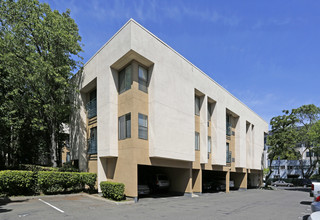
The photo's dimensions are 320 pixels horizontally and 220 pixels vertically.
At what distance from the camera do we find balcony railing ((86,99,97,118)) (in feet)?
64.0

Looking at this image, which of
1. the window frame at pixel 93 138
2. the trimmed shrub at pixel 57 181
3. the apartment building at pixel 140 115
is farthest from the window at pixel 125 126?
the trimmed shrub at pixel 57 181

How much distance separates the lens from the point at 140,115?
16.0m

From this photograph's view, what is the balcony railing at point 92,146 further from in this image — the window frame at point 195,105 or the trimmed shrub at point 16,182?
→ the window frame at point 195,105

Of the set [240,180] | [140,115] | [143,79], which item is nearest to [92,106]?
[143,79]

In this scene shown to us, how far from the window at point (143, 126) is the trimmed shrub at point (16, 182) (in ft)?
24.3

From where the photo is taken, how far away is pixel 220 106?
25125 mm

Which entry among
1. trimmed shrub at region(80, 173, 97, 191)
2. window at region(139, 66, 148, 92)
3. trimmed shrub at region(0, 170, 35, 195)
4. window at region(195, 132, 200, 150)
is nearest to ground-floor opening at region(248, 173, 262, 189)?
window at region(195, 132, 200, 150)

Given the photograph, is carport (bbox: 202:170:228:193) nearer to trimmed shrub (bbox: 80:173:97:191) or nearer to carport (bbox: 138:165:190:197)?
carport (bbox: 138:165:190:197)

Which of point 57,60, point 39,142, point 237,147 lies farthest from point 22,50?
point 237,147

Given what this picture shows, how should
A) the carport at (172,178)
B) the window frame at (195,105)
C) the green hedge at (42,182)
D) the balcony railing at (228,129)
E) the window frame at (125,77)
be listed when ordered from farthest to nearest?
the balcony railing at (228,129), the window frame at (195,105), the carport at (172,178), the window frame at (125,77), the green hedge at (42,182)

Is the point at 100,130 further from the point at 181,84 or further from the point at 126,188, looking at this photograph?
the point at 181,84

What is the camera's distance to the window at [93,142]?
61.3 ft

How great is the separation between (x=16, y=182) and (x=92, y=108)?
25.3ft

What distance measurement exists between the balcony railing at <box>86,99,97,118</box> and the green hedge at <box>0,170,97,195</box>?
491 cm
